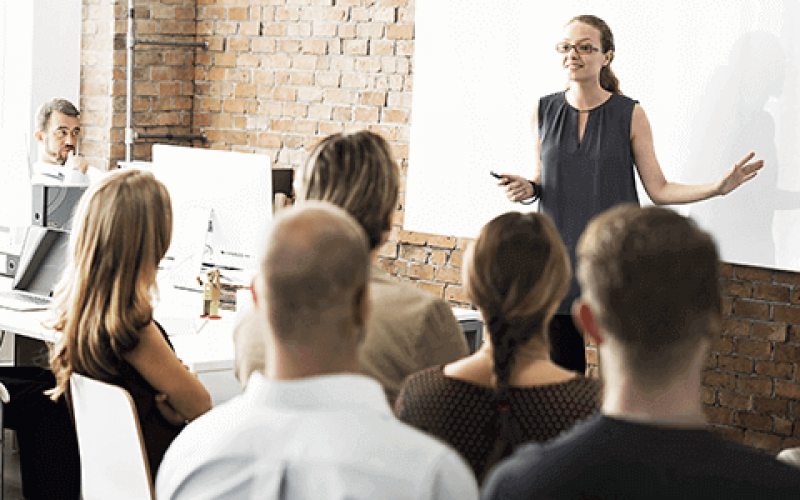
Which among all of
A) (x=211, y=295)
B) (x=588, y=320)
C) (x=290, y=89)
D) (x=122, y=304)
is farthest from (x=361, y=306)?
(x=290, y=89)

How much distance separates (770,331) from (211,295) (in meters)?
2.05

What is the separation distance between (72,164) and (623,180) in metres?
2.62

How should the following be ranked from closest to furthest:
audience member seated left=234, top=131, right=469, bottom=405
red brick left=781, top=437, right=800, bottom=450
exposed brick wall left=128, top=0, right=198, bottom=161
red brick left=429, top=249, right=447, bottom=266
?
audience member seated left=234, top=131, right=469, bottom=405, red brick left=781, top=437, right=800, bottom=450, red brick left=429, top=249, right=447, bottom=266, exposed brick wall left=128, top=0, right=198, bottom=161

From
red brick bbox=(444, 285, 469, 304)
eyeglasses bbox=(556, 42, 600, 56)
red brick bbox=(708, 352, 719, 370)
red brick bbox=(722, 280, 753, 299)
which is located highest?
eyeglasses bbox=(556, 42, 600, 56)

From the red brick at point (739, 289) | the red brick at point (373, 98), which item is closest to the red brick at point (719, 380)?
the red brick at point (739, 289)

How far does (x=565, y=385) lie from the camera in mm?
1712

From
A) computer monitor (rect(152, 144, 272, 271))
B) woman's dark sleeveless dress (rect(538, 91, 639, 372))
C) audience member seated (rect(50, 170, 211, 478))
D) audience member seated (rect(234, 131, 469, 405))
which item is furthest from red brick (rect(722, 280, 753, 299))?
audience member seated (rect(50, 170, 211, 478))

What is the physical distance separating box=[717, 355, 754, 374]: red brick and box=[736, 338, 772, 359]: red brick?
3cm

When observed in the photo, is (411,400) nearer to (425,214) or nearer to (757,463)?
(757,463)

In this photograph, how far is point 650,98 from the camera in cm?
424

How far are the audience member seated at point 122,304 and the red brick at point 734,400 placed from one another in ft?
8.07

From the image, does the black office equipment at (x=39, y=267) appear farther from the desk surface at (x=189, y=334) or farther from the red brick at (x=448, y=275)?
the red brick at (x=448, y=275)

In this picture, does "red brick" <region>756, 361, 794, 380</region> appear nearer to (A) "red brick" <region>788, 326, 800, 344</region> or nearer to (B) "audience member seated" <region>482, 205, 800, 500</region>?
(A) "red brick" <region>788, 326, 800, 344</region>

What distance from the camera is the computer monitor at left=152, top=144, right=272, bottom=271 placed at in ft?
11.7
